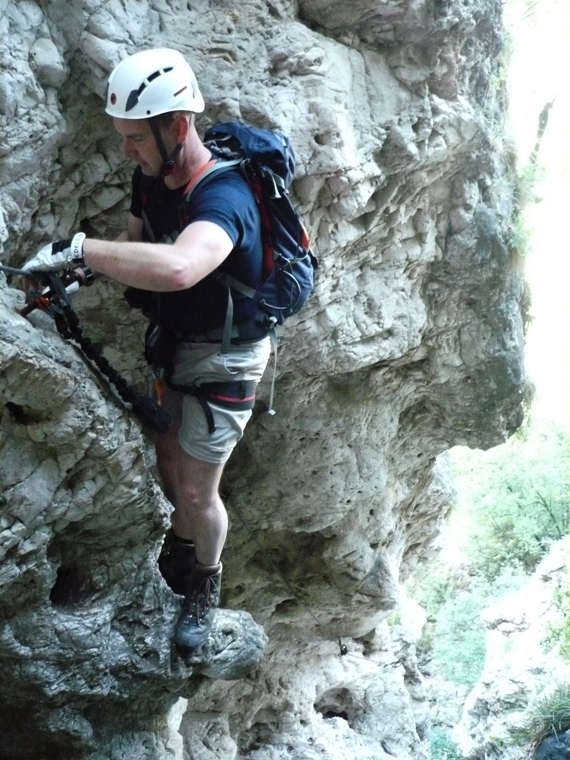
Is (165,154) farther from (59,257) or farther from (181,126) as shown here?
(59,257)

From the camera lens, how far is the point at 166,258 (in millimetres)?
2840

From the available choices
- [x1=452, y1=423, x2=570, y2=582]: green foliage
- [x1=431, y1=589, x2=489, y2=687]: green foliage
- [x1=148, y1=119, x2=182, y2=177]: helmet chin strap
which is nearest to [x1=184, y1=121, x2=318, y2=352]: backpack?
[x1=148, y1=119, x2=182, y2=177]: helmet chin strap

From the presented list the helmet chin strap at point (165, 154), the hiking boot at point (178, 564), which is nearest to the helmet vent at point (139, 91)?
the helmet chin strap at point (165, 154)

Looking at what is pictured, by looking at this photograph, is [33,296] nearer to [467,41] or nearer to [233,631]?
[233,631]

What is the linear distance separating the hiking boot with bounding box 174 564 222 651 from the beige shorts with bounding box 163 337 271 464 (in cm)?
77

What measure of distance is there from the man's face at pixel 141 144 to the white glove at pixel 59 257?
423 mm

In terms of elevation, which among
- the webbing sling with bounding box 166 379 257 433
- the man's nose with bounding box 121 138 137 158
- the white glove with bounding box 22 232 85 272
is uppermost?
the man's nose with bounding box 121 138 137 158

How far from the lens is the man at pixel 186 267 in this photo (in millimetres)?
2930

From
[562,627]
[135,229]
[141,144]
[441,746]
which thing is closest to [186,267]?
[141,144]

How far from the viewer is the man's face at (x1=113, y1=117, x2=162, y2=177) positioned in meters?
3.09

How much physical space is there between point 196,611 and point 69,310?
6.08 ft

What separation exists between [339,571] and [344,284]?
8.84ft

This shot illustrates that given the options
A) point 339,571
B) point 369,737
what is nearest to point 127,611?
point 339,571

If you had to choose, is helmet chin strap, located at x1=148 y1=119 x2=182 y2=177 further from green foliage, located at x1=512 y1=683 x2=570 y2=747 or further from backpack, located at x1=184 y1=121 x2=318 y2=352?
green foliage, located at x1=512 y1=683 x2=570 y2=747
